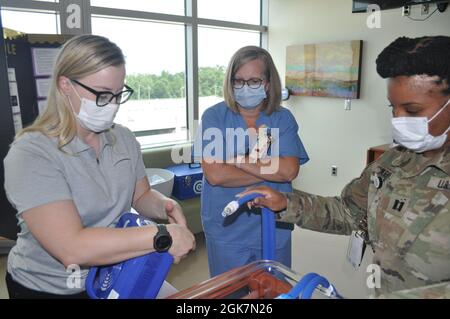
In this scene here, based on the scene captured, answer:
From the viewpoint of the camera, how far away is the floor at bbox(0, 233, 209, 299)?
2.64 m

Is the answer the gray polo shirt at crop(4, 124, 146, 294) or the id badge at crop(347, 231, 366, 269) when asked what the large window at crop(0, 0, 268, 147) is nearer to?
the gray polo shirt at crop(4, 124, 146, 294)

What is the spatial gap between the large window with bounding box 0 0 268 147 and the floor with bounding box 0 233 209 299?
1575 millimetres

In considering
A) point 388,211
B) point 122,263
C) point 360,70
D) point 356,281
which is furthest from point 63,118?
point 360,70

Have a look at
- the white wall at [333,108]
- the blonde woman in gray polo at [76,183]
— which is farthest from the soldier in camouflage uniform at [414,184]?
the white wall at [333,108]

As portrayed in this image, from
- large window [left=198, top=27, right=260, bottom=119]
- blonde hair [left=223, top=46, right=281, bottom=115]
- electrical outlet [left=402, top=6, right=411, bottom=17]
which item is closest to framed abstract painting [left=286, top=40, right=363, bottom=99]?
electrical outlet [left=402, top=6, right=411, bottom=17]

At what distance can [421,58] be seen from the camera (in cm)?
91

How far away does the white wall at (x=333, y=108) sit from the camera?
3.40 meters

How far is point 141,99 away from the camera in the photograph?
405 cm

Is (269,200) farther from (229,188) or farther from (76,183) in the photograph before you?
(76,183)

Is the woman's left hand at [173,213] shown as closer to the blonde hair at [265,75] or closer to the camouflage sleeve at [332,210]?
the camouflage sleeve at [332,210]

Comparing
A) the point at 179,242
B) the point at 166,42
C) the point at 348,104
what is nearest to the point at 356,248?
the point at 179,242

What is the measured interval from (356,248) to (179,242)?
1.98 feet

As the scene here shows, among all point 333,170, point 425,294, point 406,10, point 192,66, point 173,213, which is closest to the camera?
point 425,294

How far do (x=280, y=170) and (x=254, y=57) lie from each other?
54 centimetres
